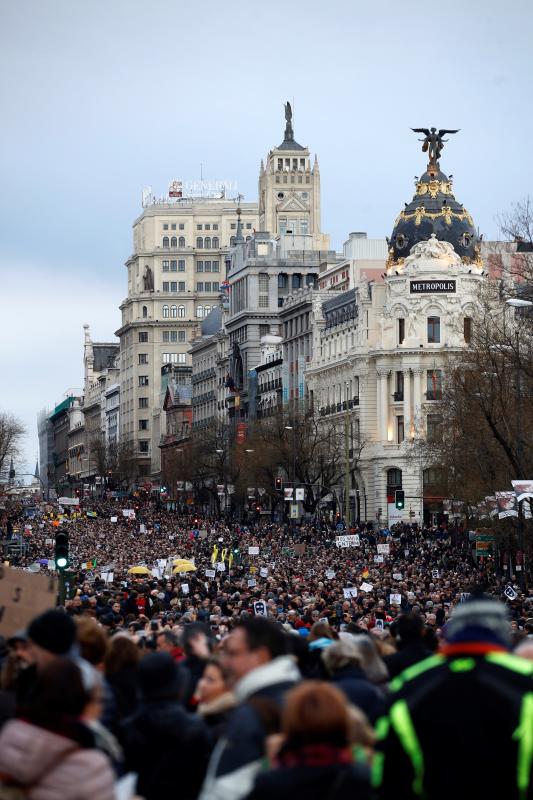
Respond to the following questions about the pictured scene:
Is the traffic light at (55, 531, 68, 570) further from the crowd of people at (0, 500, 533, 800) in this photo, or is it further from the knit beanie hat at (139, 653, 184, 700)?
the knit beanie hat at (139, 653, 184, 700)

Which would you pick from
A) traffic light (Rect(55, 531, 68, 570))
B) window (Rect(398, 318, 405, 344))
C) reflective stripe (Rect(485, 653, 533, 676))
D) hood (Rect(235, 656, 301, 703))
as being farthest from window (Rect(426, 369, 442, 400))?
reflective stripe (Rect(485, 653, 533, 676))

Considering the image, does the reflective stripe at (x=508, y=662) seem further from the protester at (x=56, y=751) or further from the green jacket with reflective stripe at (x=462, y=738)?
the protester at (x=56, y=751)

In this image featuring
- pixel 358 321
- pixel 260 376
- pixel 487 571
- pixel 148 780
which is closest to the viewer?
pixel 148 780

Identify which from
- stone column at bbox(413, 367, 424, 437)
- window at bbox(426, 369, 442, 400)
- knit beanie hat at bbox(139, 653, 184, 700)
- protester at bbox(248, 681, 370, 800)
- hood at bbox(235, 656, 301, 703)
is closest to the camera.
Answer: protester at bbox(248, 681, 370, 800)

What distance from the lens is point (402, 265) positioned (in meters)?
118

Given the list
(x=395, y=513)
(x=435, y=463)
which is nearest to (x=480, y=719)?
(x=435, y=463)

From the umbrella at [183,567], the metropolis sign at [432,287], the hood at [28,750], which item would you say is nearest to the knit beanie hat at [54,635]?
the hood at [28,750]

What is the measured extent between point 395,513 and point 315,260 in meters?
59.1

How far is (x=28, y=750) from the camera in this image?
881cm

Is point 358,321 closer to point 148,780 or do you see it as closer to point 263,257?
point 263,257

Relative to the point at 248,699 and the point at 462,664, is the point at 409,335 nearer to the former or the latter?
the point at 248,699

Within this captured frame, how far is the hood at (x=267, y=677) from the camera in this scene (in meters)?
9.84

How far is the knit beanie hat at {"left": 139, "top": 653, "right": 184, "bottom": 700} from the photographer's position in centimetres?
1076

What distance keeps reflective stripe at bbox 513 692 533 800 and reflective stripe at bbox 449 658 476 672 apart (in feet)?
1.05
